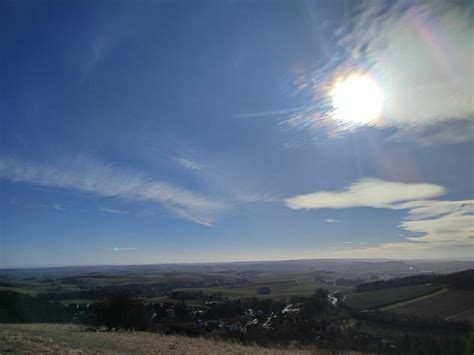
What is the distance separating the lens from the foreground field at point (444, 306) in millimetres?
31000

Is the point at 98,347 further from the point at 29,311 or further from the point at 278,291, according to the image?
the point at 278,291

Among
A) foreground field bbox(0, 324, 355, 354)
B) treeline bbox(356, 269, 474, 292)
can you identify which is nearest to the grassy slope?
treeline bbox(356, 269, 474, 292)

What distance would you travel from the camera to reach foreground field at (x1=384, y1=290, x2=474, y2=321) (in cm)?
3100

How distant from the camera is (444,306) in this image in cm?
3519

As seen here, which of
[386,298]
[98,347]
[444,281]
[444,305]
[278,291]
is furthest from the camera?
[278,291]

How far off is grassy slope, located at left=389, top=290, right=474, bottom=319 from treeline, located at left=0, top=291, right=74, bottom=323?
112 ft

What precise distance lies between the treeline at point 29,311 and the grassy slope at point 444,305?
1343 inches

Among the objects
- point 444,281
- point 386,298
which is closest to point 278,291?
point 386,298

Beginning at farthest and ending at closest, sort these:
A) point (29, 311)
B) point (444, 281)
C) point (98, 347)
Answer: point (444, 281) → point (29, 311) → point (98, 347)

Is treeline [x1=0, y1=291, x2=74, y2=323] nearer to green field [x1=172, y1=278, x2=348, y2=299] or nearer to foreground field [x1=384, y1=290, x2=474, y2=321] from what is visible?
foreground field [x1=384, y1=290, x2=474, y2=321]

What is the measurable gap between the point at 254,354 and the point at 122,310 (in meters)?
16.4

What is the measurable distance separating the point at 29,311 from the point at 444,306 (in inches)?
1587

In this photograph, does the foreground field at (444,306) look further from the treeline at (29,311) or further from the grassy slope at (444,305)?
the treeline at (29,311)

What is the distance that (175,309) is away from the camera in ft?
148
